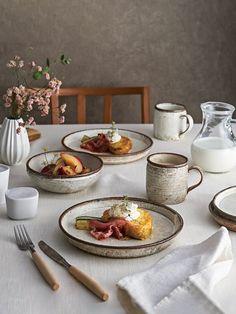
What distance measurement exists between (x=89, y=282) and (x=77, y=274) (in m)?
0.05

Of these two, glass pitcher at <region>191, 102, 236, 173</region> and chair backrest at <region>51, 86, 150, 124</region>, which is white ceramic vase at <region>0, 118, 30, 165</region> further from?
chair backrest at <region>51, 86, 150, 124</region>

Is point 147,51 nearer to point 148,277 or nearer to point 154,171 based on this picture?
point 154,171

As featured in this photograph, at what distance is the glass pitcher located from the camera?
193cm

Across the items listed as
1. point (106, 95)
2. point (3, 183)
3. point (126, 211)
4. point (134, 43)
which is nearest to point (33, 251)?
point (126, 211)

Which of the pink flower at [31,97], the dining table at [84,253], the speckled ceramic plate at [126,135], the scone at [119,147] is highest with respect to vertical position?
the pink flower at [31,97]

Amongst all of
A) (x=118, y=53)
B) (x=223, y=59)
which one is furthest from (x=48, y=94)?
(x=223, y=59)

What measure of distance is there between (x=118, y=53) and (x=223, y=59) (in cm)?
51

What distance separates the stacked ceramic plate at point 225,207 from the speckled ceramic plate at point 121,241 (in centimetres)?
10

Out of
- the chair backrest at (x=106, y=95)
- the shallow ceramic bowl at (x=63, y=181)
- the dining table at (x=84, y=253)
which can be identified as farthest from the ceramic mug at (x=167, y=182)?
the chair backrest at (x=106, y=95)

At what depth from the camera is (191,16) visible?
3.16 metres

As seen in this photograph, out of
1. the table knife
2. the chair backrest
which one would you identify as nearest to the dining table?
the table knife

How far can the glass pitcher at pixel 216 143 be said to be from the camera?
193 centimetres

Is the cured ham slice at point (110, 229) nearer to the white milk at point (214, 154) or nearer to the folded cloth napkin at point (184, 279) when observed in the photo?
the folded cloth napkin at point (184, 279)

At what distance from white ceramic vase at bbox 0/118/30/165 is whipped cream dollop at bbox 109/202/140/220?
1.84ft
